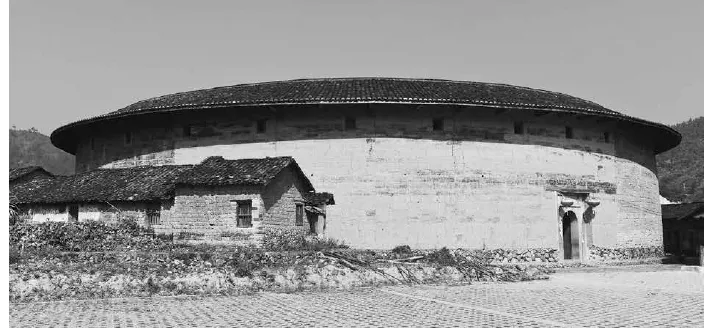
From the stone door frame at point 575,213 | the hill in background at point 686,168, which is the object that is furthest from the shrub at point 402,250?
the hill in background at point 686,168

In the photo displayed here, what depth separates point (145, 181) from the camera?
61.3 ft

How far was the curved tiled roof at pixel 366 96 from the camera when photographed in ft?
65.2

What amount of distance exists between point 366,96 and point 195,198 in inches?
265

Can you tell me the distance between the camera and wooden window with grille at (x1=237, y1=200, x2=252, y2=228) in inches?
631

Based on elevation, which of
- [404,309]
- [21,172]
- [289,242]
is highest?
[21,172]

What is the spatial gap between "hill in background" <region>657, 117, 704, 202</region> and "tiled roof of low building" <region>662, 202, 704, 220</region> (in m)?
27.3

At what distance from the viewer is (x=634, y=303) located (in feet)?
35.3

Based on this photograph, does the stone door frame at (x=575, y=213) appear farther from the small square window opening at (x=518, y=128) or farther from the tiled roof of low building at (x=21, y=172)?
the tiled roof of low building at (x=21, y=172)

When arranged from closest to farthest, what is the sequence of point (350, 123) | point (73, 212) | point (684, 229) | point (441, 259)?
point (441, 259) < point (73, 212) < point (350, 123) < point (684, 229)

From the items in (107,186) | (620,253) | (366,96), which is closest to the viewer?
(107,186)

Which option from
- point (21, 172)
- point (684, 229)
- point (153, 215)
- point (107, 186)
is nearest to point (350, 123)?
point (153, 215)

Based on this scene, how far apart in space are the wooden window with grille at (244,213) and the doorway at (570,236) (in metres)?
11.8

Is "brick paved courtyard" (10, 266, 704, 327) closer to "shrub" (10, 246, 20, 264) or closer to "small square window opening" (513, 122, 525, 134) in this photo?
"shrub" (10, 246, 20, 264)

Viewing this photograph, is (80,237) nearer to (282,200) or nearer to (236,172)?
(236,172)
